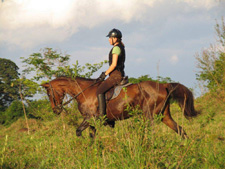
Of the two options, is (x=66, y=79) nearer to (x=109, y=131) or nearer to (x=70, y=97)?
(x=70, y=97)

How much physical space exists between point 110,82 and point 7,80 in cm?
3011

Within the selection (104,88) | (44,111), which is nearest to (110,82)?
(104,88)

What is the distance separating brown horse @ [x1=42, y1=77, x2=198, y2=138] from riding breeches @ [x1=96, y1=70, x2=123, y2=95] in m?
0.31

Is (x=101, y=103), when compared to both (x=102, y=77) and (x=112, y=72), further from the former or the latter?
(x=112, y=72)

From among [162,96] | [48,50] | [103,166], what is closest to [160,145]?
[103,166]

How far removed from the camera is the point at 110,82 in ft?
21.5

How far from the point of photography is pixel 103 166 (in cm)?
403

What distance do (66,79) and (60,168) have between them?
121 inches

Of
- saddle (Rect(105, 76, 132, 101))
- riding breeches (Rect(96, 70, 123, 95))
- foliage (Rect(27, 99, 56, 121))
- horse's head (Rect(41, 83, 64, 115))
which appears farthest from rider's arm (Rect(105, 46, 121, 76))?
foliage (Rect(27, 99, 56, 121))

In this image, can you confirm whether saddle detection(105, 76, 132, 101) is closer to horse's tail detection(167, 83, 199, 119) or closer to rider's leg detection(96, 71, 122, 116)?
rider's leg detection(96, 71, 122, 116)

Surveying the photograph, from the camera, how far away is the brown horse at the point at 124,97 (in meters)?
6.48

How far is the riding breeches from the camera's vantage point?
6559 millimetres

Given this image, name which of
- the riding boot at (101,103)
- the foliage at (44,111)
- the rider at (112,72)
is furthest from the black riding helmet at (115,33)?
the foliage at (44,111)

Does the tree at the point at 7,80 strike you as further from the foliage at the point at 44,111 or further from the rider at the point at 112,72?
the rider at the point at 112,72
